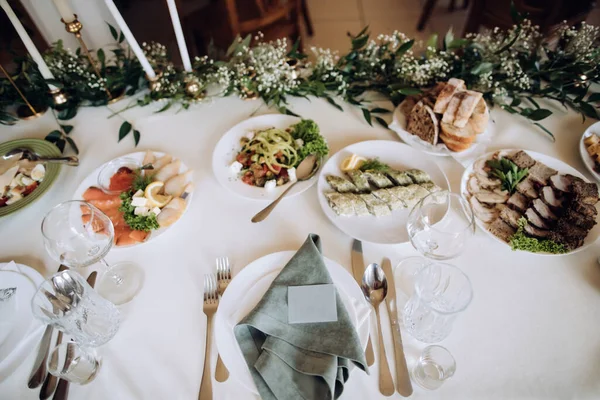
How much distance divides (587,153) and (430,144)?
64cm

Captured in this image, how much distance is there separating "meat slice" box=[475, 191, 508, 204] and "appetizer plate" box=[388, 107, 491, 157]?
0.23 metres

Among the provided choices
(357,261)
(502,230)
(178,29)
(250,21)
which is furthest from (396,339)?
(250,21)

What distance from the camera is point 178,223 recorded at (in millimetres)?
1385

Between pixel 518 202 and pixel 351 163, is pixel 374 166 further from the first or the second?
pixel 518 202

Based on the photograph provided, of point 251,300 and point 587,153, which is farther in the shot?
point 587,153

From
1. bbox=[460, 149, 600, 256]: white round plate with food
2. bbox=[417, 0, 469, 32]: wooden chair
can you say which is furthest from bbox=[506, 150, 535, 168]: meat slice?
bbox=[417, 0, 469, 32]: wooden chair

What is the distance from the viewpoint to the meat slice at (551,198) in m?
1.26

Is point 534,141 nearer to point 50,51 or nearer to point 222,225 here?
point 222,225

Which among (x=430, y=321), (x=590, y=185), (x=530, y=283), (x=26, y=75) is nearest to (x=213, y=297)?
(x=430, y=321)

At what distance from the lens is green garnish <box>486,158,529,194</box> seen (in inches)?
53.2

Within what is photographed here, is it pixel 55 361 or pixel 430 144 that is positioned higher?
pixel 430 144

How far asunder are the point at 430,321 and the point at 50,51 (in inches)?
85.1

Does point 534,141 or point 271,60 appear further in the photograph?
point 271,60

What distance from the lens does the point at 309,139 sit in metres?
1.53
